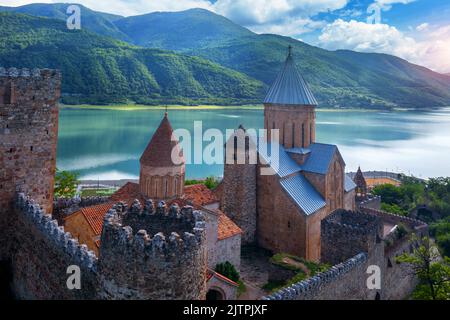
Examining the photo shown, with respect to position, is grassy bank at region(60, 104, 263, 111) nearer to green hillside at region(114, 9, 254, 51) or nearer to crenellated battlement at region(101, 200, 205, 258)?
crenellated battlement at region(101, 200, 205, 258)

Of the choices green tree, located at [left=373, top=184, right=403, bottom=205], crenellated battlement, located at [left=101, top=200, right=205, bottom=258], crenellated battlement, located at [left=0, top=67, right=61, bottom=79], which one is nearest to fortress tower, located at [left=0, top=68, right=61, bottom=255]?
crenellated battlement, located at [left=0, top=67, right=61, bottom=79]

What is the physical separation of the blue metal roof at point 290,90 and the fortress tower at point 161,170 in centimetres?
471

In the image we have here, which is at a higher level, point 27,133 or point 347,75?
point 347,75

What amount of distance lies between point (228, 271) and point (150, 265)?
6057 mm

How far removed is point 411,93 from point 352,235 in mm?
87115

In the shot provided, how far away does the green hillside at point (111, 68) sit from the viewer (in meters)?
55.2

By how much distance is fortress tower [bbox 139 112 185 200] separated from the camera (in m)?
10.0

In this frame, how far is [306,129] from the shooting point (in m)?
13.2

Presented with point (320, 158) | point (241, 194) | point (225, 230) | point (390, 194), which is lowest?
point (390, 194)

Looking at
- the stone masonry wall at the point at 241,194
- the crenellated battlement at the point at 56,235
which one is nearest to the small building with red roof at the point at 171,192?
the stone masonry wall at the point at 241,194

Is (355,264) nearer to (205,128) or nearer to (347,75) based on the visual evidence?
(205,128)

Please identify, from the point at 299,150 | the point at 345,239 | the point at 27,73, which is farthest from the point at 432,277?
the point at 27,73

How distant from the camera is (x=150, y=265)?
384 centimetres
